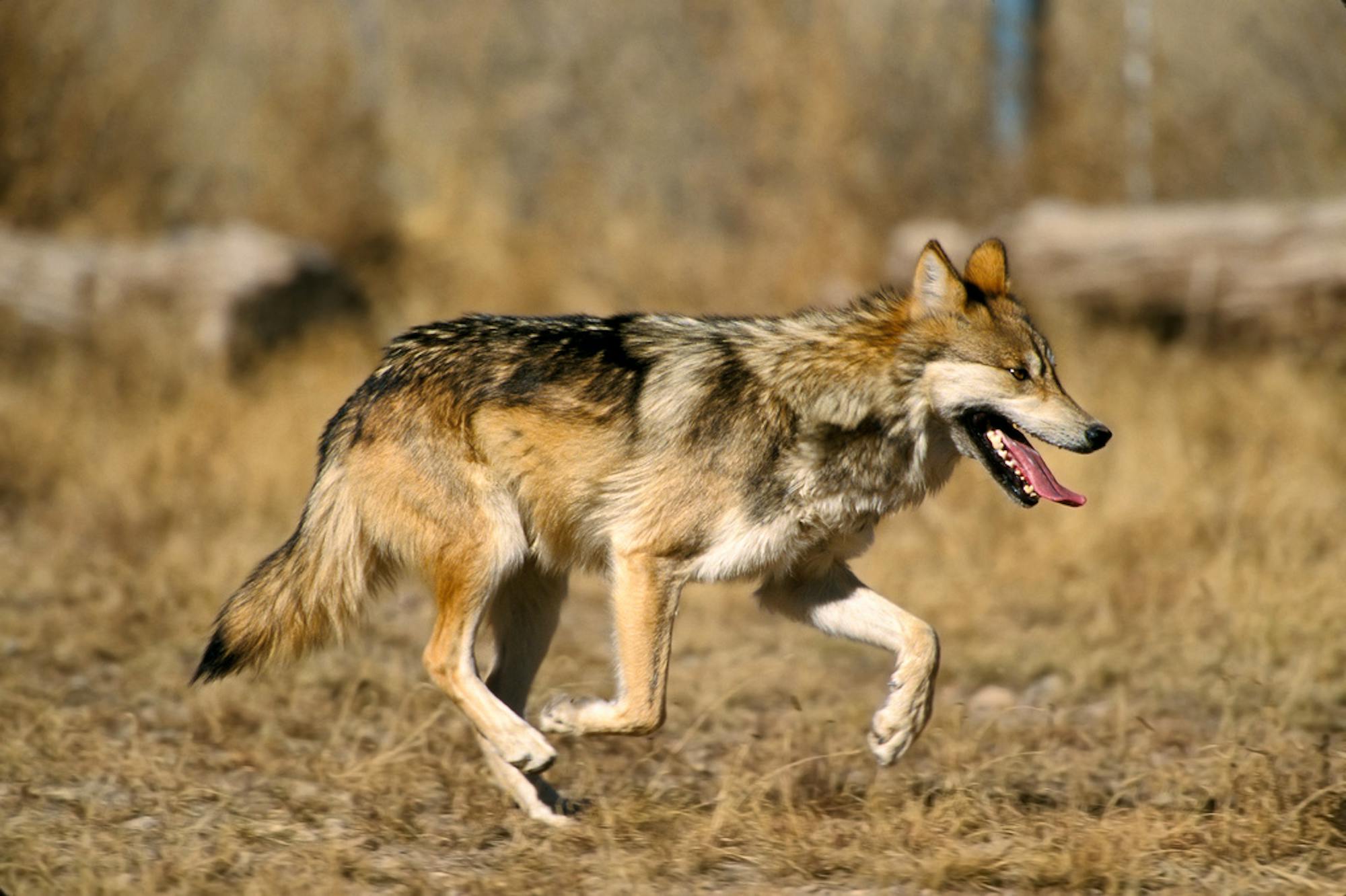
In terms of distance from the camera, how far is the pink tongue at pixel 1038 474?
4223 mm

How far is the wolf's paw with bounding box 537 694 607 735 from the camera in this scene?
4.19m

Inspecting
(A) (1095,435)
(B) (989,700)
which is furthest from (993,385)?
(B) (989,700)

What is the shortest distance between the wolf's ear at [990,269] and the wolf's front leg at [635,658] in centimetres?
141

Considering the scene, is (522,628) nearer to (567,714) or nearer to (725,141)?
(567,714)

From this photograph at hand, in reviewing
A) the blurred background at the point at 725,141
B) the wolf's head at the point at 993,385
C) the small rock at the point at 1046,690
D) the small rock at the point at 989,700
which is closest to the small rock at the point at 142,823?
the wolf's head at the point at 993,385

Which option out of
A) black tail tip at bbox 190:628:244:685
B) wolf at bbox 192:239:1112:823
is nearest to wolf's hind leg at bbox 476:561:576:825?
wolf at bbox 192:239:1112:823

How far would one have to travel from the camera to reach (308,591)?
437 cm

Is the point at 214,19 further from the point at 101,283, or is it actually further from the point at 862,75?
the point at 862,75

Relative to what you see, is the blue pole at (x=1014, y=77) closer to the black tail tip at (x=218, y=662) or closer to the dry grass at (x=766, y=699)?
the dry grass at (x=766, y=699)

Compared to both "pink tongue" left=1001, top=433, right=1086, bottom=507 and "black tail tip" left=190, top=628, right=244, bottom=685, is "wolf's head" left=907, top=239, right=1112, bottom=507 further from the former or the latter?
"black tail tip" left=190, top=628, right=244, bottom=685

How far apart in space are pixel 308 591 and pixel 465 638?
0.51 m

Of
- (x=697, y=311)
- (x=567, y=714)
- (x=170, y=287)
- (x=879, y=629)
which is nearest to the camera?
(x=567, y=714)

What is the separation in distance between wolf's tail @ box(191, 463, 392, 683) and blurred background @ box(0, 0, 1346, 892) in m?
0.51

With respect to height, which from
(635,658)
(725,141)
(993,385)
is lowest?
(635,658)
